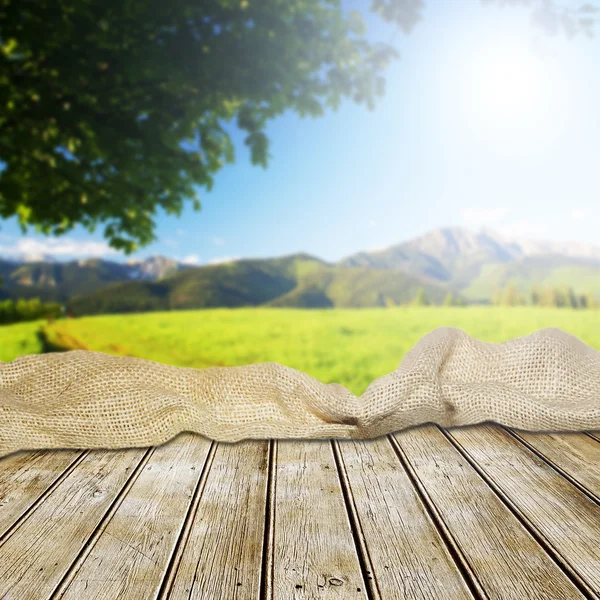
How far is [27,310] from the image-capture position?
200 inches

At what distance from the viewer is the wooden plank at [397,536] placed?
86 cm

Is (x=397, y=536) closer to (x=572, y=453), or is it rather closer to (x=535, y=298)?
(x=572, y=453)

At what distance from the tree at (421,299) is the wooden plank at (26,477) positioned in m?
4.17

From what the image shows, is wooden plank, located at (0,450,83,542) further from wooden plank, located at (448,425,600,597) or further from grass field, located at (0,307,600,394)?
grass field, located at (0,307,600,394)

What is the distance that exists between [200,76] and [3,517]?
3.52m

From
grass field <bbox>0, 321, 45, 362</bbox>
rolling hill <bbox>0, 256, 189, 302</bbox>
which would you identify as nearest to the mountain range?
rolling hill <bbox>0, 256, 189, 302</bbox>

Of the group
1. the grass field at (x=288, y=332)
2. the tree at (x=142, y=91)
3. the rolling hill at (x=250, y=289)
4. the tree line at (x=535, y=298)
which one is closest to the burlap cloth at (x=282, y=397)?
the tree at (x=142, y=91)

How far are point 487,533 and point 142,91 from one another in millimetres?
4018

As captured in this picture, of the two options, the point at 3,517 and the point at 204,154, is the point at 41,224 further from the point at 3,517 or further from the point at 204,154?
the point at 3,517

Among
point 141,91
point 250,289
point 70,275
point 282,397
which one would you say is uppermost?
point 141,91

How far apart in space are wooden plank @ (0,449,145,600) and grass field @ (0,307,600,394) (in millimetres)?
3365

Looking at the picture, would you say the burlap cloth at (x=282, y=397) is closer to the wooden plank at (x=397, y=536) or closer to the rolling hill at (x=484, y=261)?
the wooden plank at (x=397, y=536)

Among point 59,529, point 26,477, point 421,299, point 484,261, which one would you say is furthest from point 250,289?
point 59,529

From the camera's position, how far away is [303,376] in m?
1.71
